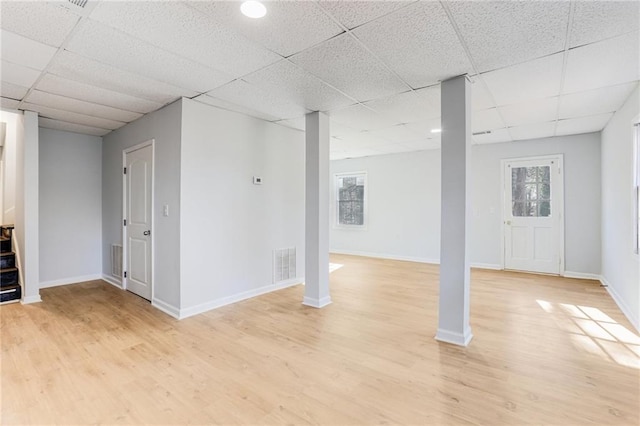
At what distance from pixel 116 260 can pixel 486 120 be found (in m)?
6.03

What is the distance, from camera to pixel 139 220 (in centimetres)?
431

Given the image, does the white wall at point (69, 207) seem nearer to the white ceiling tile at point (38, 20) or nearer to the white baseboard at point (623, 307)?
the white ceiling tile at point (38, 20)

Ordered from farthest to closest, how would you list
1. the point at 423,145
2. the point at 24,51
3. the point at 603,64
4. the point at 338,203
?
1. the point at 338,203
2. the point at 423,145
3. the point at 603,64
4. the point at 24,51

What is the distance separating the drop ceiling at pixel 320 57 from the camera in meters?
2.01

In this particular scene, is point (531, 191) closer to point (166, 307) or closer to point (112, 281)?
point (166, 307)

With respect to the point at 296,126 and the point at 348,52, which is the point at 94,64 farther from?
the point at 296,126

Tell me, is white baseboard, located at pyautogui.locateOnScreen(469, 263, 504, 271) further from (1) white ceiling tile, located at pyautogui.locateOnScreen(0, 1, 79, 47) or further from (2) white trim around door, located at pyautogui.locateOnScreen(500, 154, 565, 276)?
(1) white ceiling tile, located at pyautogui.locateOnScreen(0, 1, 79, 47)

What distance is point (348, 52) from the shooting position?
2.50 metres

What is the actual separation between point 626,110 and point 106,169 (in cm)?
736

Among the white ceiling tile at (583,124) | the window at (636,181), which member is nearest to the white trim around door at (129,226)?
the window at (636,181)

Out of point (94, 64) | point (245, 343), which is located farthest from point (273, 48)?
point (245, 343)

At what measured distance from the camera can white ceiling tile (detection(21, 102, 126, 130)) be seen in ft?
12.7

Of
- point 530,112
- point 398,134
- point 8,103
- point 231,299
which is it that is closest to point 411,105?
point 398,134

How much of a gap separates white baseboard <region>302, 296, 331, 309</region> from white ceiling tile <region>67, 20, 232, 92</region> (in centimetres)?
272
